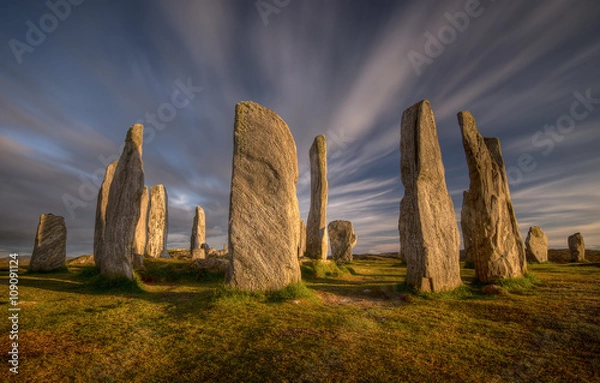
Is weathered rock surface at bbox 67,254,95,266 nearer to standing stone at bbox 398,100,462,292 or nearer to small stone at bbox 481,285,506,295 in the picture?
standing stone at bbox 398,100,462,292

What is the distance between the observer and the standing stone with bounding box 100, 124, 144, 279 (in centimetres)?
894

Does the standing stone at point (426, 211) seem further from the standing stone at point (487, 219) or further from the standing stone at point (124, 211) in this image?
the standing stone at point (124, 211)

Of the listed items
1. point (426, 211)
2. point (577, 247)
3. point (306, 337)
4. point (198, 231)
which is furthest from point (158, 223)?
point (577, 247)

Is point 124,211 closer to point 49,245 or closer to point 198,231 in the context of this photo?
point 49,245

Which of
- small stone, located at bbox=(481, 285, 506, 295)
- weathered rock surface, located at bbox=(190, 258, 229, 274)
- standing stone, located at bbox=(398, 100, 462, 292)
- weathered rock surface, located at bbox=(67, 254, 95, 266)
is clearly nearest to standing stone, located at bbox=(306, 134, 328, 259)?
weathered rock surface, located at bbox=(190, 258, 229, 274)

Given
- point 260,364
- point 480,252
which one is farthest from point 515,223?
point 260,364

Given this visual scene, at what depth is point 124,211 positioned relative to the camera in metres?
9.26

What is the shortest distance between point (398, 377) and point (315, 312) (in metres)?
2.83

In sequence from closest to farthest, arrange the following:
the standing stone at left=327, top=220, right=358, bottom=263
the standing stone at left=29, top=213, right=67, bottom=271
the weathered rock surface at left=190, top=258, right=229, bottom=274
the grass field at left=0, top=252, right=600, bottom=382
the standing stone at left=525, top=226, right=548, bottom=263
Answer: the grass field at left=0, top=252, right=600, bottom=382 → the weathered rock surface at left=190, top=258, right=229, bottom=274 → the standing stone at left=29, top=213, right=67, bottom=271 → the standing stone at left=525, top=226, right=548, bottom=263 → the standing stone at left=327, top=220, right=358, bottom=263

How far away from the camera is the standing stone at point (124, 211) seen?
29.3ft

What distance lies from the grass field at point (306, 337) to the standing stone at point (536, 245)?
11.5 meters

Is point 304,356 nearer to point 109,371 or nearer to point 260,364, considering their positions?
point 260,364

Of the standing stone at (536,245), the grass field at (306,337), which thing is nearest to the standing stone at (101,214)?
the grass field at (306,337)

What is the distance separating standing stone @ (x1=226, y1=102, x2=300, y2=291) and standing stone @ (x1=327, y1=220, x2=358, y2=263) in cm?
1200
